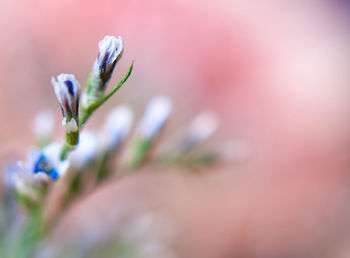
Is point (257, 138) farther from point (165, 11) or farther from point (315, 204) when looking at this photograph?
point (165, 11)

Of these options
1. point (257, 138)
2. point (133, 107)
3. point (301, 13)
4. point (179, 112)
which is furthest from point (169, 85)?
point (301, 13)

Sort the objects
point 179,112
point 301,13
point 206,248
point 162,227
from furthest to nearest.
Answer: point 301,13
point 179,112
point 206,248
point 162,227

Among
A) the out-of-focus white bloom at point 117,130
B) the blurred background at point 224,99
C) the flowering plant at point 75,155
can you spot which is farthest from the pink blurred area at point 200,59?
the out-of-focus white bloom at point 117,130

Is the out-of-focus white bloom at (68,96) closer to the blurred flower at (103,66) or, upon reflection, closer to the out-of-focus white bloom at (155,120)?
the blurred flower at (103,66)

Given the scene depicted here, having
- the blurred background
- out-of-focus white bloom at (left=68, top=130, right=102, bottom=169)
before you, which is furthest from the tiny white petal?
the blurred background

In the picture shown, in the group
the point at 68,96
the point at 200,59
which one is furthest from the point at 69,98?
the point at 200,59

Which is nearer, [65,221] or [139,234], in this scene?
[139,234]

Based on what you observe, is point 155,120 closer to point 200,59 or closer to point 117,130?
point 117,130
